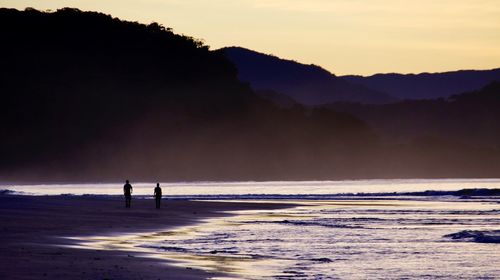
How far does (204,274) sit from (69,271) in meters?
3.08

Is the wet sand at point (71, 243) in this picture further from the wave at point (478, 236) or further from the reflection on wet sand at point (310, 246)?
the wave at point (478, 236)

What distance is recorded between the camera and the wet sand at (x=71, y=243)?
23219 mm

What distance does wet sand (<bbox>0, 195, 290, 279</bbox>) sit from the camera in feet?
76.2

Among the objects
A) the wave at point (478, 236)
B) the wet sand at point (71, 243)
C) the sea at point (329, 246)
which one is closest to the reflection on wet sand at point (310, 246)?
the sea at point (329, 246)

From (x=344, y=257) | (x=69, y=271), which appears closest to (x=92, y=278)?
(x=69, y=271)

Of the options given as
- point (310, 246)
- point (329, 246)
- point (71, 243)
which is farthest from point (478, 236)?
point (71, 243)

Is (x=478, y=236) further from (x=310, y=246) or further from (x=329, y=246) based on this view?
(x=310, y=246)

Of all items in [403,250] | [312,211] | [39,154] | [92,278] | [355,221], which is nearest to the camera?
[92,278]

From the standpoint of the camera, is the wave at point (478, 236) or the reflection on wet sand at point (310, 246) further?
the wave at point (478, 236)

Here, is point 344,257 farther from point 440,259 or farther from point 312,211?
point 312,211

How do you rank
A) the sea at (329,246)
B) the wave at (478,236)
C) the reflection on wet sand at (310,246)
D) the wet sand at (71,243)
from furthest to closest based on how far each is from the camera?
1. the wave at (478,236)
2. the reflection on wet sand at (310,246)
3. the sea at (329,246)
4. the wet sand at (71,243)

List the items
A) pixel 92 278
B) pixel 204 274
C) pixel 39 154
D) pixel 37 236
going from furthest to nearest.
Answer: pixel 39 154
pixel 37 236
pixel 204 274
pixel 92 278

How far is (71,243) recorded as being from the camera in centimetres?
3136

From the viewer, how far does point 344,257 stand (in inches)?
1141
